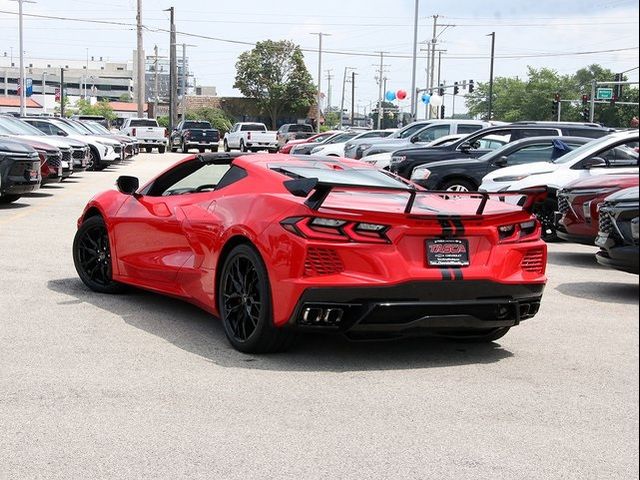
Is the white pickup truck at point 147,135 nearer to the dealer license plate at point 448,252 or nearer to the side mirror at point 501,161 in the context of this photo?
the side mirror at point 501,161

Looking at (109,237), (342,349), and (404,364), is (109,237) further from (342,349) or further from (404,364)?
(404,364)

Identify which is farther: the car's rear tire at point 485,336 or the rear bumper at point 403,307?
the car's rear tire at point 485,336

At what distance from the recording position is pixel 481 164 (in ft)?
53.6

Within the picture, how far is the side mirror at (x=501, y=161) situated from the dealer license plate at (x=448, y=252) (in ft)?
32.8

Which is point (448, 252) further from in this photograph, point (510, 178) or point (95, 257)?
point (510, 178)

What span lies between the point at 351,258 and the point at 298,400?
98cm

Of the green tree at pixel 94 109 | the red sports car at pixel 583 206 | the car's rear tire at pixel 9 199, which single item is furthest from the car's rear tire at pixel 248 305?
the green tree at pixel 94 109

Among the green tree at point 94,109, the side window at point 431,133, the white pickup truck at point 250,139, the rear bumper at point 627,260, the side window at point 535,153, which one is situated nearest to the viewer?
the rear bumper at point 627,260

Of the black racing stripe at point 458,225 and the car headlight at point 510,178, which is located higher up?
the black racing stripe at point 458,225

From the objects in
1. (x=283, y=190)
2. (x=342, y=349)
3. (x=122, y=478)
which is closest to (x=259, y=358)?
(x=342, y=349)

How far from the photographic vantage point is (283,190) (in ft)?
21.1

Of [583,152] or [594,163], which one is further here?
[583,152]

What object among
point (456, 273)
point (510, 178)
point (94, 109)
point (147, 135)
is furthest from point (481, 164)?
point (94, 109)

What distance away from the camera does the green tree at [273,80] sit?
303ft
